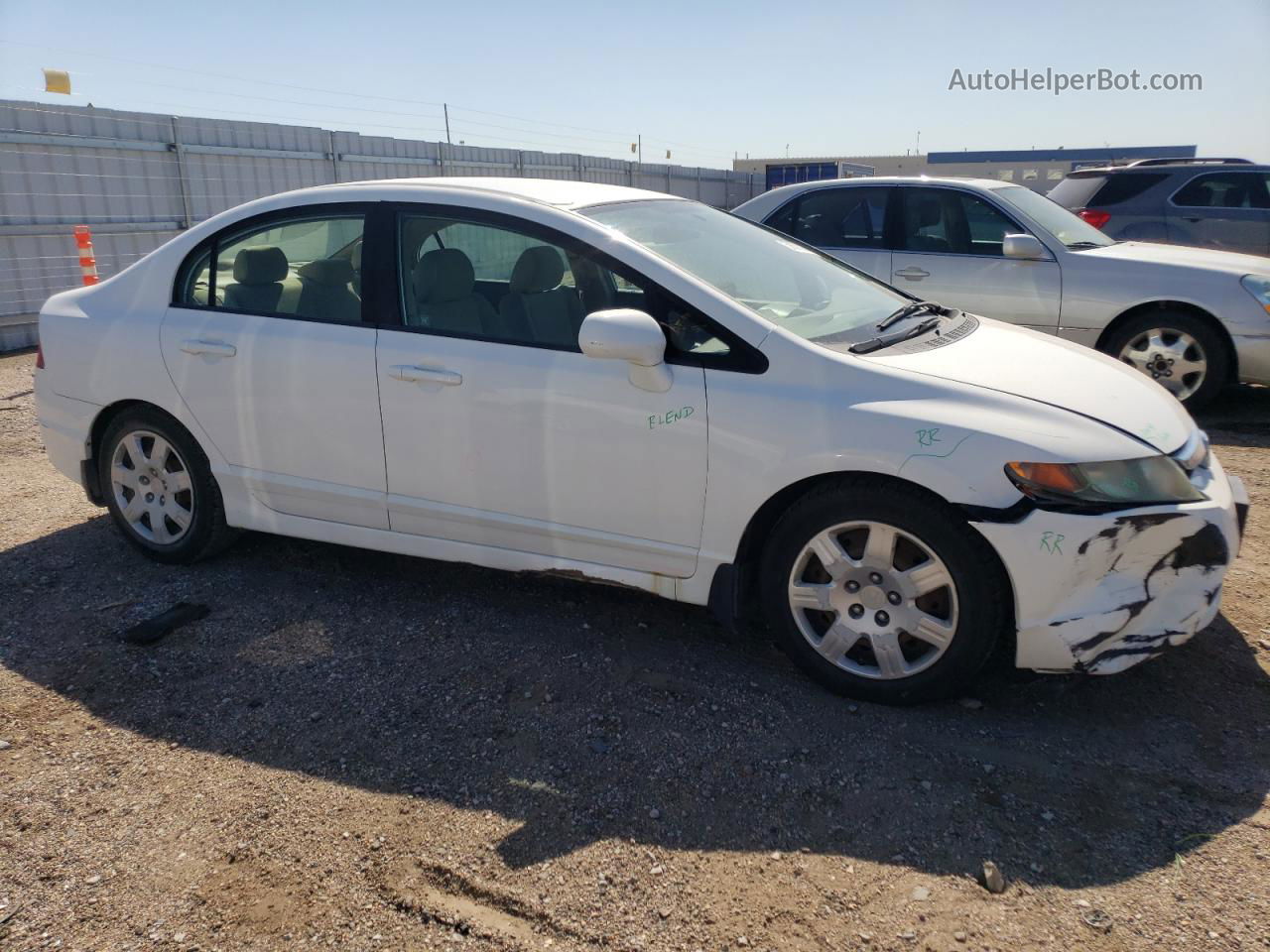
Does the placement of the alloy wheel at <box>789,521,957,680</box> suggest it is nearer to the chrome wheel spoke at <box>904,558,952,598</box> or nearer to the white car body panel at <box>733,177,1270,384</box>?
the chrome wheel spoke at <box>904,558,952,598</box>

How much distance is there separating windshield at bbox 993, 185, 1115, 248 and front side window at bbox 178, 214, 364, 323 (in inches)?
208

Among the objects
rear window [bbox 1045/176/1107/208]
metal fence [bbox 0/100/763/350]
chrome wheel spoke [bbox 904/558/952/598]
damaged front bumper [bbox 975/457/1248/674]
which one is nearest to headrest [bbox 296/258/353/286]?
chrome wheel spoke [bbox 904/558/952/598]

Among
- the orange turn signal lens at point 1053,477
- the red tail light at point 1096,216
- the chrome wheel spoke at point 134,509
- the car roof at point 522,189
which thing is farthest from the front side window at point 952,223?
the chrome wheel spoke at point 134,509

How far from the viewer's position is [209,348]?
4.17m

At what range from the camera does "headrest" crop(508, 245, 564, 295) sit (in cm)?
372

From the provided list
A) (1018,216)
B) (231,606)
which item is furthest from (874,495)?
(1018,216)

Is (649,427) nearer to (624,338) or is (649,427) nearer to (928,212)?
(624,338)

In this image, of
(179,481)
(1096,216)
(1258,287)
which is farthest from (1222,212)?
(179,481)

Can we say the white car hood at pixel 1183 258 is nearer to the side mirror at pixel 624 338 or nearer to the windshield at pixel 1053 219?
the windshield at pixel 1053 219

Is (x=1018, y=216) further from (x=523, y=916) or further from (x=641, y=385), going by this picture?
(x=523, y=916)

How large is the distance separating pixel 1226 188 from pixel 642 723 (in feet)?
31.8

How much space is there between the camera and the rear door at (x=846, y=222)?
25.4ft

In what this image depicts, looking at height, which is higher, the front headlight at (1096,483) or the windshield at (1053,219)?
the windshield at (1053,219)

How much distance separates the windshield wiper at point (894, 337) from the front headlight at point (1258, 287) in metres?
4.02
